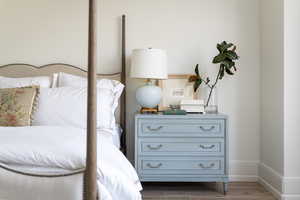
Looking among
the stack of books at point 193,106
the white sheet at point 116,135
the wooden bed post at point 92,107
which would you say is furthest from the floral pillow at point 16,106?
the wooden bed post at point 92,107

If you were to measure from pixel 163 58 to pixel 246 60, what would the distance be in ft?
3.12

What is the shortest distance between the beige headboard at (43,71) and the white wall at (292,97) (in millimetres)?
1604

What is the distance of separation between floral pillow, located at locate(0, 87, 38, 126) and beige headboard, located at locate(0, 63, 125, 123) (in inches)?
28.1

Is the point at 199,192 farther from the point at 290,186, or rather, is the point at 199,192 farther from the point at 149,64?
the point at 149,64

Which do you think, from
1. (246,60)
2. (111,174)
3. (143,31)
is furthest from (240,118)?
(111,174)

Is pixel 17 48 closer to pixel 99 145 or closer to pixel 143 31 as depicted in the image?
pixel 143 31

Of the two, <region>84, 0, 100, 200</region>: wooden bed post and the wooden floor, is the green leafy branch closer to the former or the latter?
the wooden floor

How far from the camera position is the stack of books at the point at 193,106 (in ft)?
11.1

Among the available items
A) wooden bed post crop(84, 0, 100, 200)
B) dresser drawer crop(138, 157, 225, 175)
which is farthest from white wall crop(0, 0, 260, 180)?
wooden bed post crop(84, 0, 100, 200)

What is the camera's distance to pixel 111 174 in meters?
1.69

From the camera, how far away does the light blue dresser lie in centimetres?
321

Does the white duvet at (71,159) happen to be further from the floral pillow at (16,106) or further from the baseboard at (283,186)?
the baseboard at (283,186)

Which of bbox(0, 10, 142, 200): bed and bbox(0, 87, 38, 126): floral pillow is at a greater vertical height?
bbox(0, 87, 38, 126): floral pillow

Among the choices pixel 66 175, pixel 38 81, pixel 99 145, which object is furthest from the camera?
pixel 38 81
